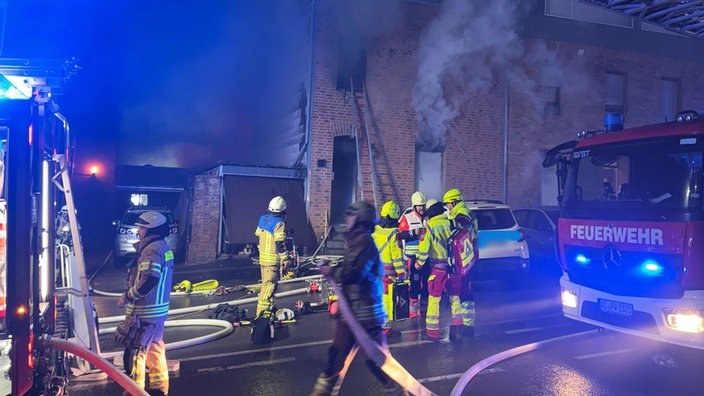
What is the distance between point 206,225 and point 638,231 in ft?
34.3

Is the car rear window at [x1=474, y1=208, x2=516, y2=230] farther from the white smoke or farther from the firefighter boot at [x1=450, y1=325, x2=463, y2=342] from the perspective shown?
the white smoke

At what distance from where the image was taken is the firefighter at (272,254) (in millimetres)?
6152

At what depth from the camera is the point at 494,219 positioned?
28.9ft

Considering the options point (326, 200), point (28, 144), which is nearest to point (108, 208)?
Result: point (326, 200)

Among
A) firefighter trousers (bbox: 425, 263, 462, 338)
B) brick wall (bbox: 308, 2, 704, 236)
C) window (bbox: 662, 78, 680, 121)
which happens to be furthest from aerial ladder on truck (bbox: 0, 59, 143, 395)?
window (bbox: 662, 78, 680, 121)

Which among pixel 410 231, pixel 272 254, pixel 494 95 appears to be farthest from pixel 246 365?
pixel 494 95

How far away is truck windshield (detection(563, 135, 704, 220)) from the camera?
4293mm

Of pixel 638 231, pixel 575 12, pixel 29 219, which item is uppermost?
pixel 575 12

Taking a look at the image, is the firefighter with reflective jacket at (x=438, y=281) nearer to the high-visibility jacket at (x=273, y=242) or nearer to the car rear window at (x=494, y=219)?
the high-visibility jacket at (x=273, y=242)

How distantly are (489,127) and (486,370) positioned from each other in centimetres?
1052

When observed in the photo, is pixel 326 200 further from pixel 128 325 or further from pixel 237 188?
pixel 128 325

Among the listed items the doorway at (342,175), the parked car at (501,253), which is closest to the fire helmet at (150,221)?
the parked car at (501,253)

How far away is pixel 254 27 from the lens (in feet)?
53.6

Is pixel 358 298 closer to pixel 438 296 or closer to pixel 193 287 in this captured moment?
pixel 438 296
